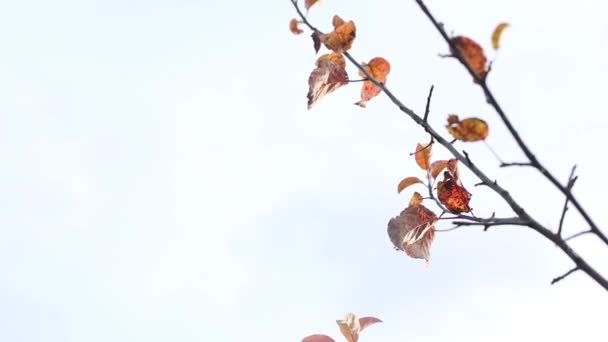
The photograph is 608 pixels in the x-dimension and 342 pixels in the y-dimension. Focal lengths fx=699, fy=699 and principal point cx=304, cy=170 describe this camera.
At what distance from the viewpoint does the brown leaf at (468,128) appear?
7.23 ft

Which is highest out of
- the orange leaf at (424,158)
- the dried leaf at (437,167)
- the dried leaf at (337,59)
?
the dried leaf at (337,59)

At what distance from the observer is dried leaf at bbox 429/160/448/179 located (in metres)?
3.20

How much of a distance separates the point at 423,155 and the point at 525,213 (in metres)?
1.23

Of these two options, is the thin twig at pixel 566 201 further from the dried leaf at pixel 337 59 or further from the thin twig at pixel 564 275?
the dried leaf at pixel 337 59

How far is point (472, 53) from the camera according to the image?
197cm

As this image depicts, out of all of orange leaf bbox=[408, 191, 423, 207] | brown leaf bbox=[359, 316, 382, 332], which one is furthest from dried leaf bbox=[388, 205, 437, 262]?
brown leaf bbox=[359, 316, 382, 332]

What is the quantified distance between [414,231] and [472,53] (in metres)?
1.23

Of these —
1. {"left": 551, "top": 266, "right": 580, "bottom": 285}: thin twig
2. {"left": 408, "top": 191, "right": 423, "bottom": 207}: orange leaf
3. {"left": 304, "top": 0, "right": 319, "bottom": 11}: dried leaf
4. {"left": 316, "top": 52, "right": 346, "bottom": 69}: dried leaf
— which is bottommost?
{"left": 551, "top": 266, "right": 580, "bottom": 285}: thin twig

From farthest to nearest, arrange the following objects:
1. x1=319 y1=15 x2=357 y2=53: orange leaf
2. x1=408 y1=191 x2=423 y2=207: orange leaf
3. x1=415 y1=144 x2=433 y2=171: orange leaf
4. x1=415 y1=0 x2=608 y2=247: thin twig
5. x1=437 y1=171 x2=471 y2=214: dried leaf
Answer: x1=415 y1=144 x2=433 y2=171: orange leaf < x1=408 y1=191 x2=423 y2=207: orange leaf < x1=437 y1=171 x2=471 y2=214: dried leaf < x1=319 y1=15 x2=357 y2=53: orange leaf < x1=415 y1=0 x2=608 y2=247: thin twig

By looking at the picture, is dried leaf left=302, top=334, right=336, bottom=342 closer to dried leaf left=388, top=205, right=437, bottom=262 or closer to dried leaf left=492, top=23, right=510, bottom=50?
dried leaf left=388, top=205, right=437, bottom=262

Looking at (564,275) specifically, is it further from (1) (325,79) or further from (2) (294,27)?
(2) (294,27)

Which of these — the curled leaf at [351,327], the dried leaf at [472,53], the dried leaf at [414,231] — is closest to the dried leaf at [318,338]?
the curled leaf at [351,327]

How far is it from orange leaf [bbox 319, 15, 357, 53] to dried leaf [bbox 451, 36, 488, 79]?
0.94 m

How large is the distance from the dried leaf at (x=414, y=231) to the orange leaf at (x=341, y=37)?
770mm
